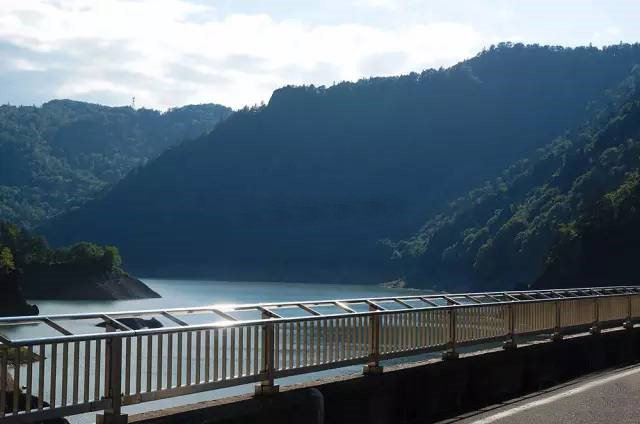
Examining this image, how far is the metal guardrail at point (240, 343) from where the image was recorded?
21.5 feet

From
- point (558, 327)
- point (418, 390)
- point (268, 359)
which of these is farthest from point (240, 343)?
point (558, 327)

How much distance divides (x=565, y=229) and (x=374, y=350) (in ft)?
365

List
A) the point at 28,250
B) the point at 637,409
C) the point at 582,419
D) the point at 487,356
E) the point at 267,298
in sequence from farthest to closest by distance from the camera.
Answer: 1. the point at 28,250
2. the point at 267,298
3. the point at 487,356
4. the point at 637,409
5. the point at 582,419

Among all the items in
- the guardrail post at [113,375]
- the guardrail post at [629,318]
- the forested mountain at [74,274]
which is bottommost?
the forested mountain at [74,274]

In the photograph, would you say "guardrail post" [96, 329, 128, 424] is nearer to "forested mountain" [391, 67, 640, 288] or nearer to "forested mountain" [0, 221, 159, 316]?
"forested mountain" [391, 67, 640, 288]

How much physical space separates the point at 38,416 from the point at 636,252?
108 metres

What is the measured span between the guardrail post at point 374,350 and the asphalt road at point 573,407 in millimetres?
960

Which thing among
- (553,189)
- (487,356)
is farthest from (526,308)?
(553,189)

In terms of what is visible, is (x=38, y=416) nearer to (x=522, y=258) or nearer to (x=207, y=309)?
(x=207, y=309)

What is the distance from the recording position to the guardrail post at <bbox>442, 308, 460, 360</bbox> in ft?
38.1

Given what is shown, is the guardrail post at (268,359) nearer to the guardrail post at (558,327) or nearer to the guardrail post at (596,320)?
the guardrail post at (558,327)

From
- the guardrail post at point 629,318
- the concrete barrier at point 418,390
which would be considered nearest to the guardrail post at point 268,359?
the concrete barrier at point 418,390

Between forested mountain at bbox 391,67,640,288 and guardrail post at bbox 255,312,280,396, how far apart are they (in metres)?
103

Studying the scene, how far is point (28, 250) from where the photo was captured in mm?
145125
